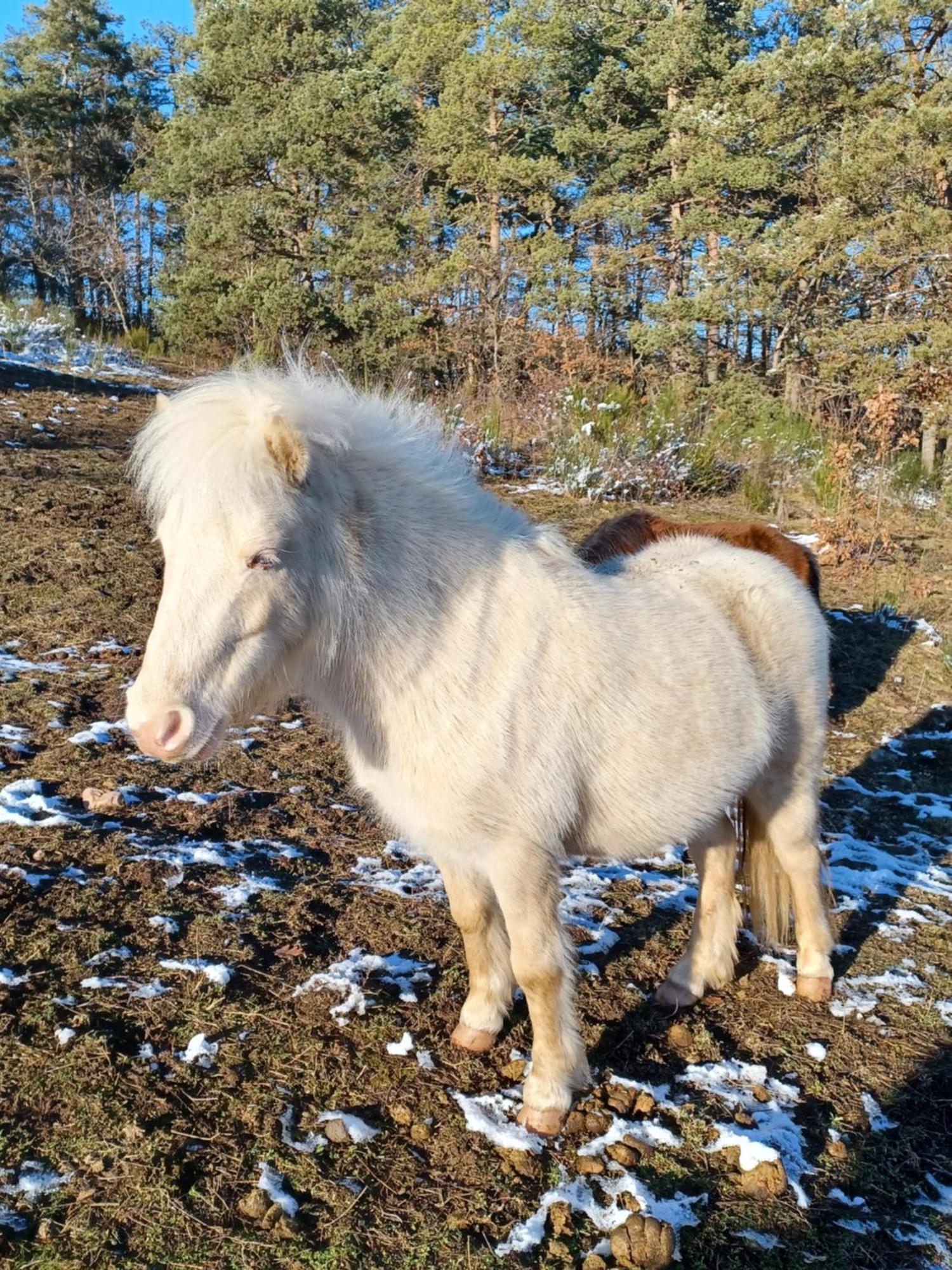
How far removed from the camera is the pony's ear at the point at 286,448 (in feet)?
6.00

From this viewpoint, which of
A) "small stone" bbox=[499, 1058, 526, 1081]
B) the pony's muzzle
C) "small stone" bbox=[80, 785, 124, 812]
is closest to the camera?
the pony's muzzle

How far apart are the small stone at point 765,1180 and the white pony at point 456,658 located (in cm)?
47

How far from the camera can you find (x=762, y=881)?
3154 millimetres

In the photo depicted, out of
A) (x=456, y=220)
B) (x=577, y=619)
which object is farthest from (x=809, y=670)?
(x=456, y=220)

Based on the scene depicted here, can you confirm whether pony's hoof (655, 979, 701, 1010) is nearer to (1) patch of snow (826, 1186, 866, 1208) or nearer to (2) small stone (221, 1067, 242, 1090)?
(1) patch of snow (826, 1186, 866, 1208)

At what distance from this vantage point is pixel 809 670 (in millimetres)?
2885

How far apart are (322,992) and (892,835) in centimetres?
313

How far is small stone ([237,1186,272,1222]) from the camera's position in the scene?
1.89 metres

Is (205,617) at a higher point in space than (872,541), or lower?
higher

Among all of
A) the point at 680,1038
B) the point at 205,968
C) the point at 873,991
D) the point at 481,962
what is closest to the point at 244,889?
the point at 205,968

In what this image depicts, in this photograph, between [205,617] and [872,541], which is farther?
[872,541]

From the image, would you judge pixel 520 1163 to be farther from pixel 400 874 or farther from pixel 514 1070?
pixel 400 874

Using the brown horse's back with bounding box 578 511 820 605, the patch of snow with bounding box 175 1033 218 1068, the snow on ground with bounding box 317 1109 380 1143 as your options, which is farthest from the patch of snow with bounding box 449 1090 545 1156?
the brown horse's back with bounding box 578 511 820 605

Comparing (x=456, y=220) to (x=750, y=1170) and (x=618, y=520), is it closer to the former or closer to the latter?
(x=618, y=520)
